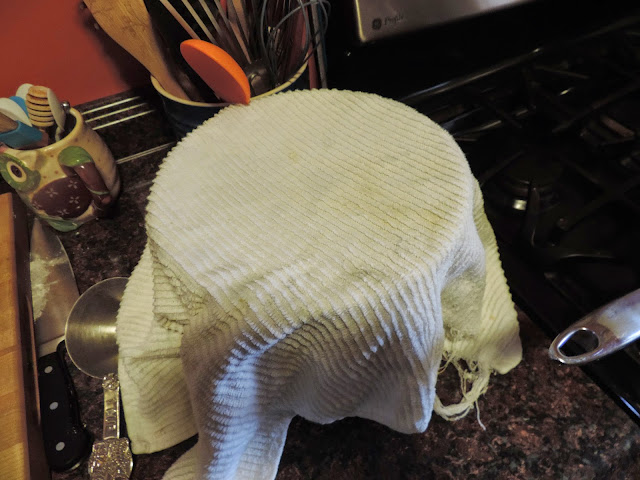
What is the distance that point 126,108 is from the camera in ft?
2.23

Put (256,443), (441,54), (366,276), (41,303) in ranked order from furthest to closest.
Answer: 1. (441,54)
2. (41,303)
3. (256,443)
4. (366,276)

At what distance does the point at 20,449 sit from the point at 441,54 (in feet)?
2.23

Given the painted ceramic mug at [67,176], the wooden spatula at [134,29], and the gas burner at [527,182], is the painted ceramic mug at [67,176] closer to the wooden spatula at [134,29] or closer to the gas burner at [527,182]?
the wooden spatula at [134,29]

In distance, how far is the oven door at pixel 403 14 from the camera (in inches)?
20.6

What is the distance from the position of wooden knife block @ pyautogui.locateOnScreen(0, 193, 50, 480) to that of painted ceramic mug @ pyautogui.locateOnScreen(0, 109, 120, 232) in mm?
52

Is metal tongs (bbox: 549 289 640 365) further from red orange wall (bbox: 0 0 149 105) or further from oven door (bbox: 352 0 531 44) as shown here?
red orange wall (bbox: 0 0 149 105)

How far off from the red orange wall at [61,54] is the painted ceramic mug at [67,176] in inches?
5.6

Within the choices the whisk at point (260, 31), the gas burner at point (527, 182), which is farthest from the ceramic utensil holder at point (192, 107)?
the gas burner at point (527, 182)

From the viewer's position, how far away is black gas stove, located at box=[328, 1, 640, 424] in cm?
48

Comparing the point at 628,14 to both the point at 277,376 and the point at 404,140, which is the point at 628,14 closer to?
the point at 404,140

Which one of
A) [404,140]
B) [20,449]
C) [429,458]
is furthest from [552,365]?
[20,449]

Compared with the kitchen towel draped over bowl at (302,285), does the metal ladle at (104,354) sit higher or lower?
lower

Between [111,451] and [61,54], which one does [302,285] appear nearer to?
[111,451]

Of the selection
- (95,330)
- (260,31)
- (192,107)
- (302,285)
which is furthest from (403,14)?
(95,330)
